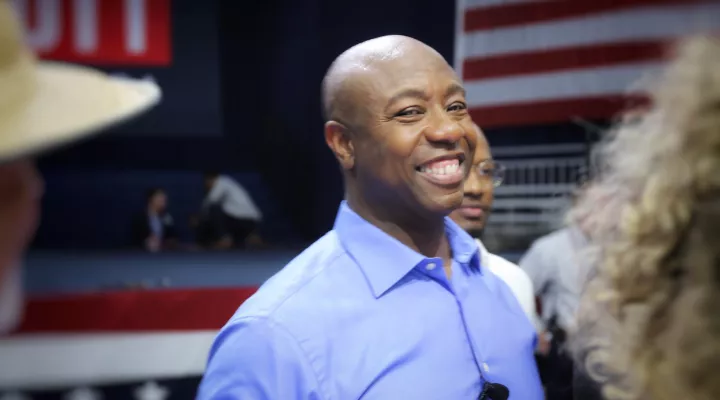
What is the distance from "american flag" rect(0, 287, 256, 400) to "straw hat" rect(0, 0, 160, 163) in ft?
6.95

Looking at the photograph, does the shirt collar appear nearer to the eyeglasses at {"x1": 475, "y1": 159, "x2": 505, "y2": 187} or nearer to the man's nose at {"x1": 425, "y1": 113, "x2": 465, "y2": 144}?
the man's nose at {"x1": 425, "y1": 113, "x2": 465, "y2": 144}

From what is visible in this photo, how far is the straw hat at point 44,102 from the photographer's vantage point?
695mm

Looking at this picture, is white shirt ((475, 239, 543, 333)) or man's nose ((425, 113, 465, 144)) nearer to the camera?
man's nose ((425, 113, 465, 144))

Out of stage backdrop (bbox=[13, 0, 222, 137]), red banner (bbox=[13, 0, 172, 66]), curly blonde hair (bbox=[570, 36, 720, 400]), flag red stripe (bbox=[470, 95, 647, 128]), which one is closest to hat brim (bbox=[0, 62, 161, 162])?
Result: curly blonde hair (bbox=[570, 36, 720, 400])

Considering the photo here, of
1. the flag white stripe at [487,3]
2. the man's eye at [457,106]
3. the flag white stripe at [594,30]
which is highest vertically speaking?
the flag white stripe at [487,3]

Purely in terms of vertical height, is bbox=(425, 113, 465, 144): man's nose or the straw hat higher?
the straw hat

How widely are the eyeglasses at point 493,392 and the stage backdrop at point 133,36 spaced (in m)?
3.04

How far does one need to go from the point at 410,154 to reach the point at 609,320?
69cm

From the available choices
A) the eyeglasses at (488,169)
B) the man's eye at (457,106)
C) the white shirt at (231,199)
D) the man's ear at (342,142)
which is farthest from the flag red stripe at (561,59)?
the man's ear at (342,142)

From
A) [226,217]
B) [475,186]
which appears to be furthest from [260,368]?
[226,217]

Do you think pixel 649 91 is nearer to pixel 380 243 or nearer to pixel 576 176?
pixel 380 243

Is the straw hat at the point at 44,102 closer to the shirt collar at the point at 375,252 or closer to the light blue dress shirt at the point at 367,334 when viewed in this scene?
the light blue dress shirt at the point at 367,334

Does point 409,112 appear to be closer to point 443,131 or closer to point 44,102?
point 443,131

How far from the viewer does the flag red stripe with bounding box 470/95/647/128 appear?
14.9ft
